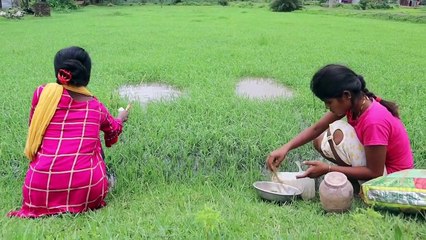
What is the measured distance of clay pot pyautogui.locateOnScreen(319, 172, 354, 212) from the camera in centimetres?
256

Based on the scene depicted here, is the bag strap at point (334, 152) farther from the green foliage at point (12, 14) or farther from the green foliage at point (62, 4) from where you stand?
the green foliage at point (62, 4)

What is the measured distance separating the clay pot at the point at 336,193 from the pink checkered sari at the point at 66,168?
1383 mm

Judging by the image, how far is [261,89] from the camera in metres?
5.46

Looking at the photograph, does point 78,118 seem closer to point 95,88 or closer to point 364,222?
point 364,222

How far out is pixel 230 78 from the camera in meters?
5.82

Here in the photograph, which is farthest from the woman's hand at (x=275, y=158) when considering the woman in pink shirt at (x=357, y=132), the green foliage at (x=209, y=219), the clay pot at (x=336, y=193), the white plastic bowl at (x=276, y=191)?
the green foliage at (x=209, y=219)

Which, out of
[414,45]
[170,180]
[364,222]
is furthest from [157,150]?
[414,45]

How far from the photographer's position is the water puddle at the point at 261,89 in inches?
198

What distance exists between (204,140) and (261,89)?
205 centimetres

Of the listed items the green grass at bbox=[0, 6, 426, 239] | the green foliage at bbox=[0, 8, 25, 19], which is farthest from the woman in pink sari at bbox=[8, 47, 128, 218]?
the green foliage at bbox=[0, 8, 25, 19]

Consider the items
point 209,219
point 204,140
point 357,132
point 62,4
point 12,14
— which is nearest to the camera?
point 209,219

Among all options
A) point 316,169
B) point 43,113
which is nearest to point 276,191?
point 316,169

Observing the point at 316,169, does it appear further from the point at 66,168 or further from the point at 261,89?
the point at 261,89

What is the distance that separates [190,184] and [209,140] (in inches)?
21.3
